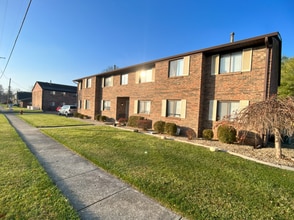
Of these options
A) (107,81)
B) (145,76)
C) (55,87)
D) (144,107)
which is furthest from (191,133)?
(55,87)

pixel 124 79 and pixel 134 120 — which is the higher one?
pixel 124 79

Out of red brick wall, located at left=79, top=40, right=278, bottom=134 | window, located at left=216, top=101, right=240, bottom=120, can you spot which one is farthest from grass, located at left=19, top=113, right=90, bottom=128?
window, located at left=216, top=101, right=240, bottom=120

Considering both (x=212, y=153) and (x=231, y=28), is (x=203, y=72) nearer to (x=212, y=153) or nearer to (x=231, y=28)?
(x=231, y=28)

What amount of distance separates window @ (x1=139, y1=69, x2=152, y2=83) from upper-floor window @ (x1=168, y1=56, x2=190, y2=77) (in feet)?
7.94

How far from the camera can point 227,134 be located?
28.2ft

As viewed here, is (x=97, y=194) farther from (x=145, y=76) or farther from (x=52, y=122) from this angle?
(x=52, y=122)

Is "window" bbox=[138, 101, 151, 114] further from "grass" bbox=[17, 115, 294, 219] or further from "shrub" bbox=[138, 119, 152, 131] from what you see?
"grass" bbox=[17, 115, 294, 219]

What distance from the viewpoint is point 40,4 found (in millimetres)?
7348

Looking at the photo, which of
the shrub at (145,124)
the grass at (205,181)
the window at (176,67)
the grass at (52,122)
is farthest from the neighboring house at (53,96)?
the grass at (205,181)

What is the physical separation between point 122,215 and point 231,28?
13.5 m

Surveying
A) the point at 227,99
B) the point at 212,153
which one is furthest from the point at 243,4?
the point at 212,153

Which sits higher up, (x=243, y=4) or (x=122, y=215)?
(x=243, y=4)

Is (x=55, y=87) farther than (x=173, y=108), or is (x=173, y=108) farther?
(x=55, y=87)

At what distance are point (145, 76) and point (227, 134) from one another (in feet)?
27.8
